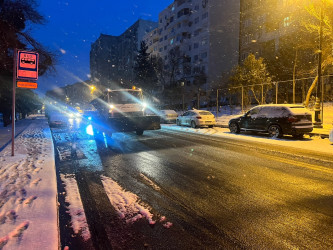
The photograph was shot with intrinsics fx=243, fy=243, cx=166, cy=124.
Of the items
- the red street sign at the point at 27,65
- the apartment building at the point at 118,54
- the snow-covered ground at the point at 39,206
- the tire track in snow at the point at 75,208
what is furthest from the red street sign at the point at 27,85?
the apartment building at the point at 118,54

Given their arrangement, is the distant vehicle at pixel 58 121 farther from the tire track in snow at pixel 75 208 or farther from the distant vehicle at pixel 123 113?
the tire track in snow at pixel 75 208

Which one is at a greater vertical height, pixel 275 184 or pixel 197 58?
pixel 197 58

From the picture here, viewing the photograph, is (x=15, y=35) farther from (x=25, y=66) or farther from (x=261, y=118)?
(x=261, y=118)

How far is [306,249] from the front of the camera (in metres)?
2.80

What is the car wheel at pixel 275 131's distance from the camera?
12742 mm

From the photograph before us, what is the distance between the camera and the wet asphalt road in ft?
9.93

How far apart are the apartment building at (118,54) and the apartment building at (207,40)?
2046 centimetres

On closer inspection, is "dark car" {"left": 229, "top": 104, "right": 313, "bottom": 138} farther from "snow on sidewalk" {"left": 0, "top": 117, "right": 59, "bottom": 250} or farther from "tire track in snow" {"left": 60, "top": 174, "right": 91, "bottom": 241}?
"snow on sidewalk" {"left": 0, "top": 117, "right": 59, "bottom": 250}

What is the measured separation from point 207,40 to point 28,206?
167 ft

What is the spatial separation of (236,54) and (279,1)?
14254 mm

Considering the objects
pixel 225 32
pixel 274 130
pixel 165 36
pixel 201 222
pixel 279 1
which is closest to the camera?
pixel 201 222

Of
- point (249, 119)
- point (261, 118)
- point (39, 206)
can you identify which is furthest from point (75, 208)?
point (249, 119)

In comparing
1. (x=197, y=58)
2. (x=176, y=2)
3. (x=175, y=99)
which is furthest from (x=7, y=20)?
(x=176, y=2)

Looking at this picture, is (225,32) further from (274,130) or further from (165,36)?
(274,130)
